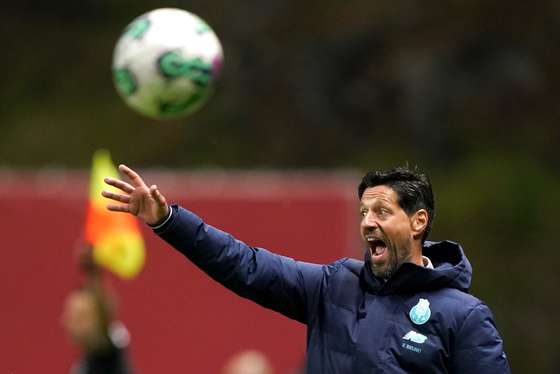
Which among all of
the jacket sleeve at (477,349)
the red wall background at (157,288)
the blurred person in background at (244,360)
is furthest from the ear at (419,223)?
the red wall background at (157,288)

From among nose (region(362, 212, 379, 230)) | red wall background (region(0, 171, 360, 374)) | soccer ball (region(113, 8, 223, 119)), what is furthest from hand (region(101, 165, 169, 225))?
red wall background (region(0, 171, 360, 374))

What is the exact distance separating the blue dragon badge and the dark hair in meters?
0.34

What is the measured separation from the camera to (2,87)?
21.7m

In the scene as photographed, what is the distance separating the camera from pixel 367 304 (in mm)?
5625

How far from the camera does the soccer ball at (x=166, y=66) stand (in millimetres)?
7629

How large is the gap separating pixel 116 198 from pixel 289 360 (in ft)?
28.7

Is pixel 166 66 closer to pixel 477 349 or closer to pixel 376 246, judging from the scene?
pixel 376 246

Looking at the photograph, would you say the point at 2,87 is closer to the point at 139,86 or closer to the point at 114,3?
the point at 114,3

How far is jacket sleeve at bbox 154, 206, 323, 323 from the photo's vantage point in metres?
5.62

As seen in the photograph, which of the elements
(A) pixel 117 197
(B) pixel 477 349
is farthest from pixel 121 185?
(B) pixel 477 349

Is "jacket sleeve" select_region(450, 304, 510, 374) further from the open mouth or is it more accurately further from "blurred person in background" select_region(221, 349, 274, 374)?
"blurred person in background" select_region(221, 349, 274, 374)

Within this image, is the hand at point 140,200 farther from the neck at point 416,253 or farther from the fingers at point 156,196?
the neck at point 416,253

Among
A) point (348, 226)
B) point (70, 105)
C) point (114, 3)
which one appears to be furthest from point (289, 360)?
point (114, 3)

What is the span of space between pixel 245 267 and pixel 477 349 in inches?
38.1
